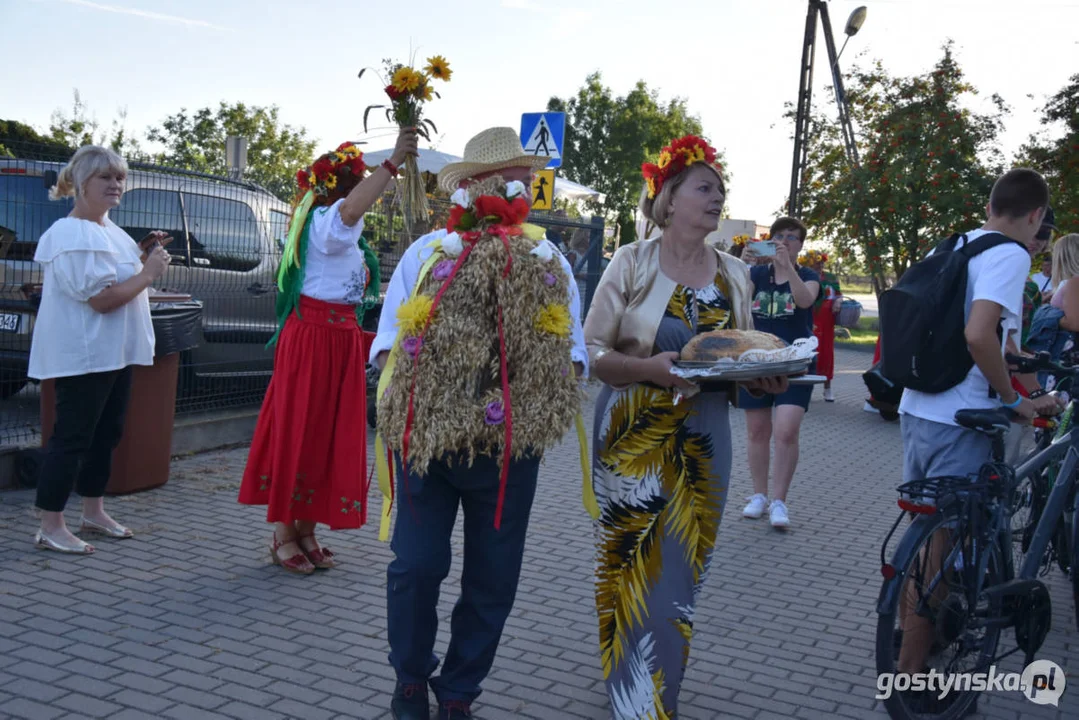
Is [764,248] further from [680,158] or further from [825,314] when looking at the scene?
[825,314]

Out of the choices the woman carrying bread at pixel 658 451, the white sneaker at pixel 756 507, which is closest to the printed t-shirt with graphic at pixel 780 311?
the white sneaker at pixel 756 507

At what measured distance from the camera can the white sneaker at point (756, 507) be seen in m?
7.37

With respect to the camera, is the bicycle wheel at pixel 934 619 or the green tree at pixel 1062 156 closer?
the bicycle wheel at pixel 934 619

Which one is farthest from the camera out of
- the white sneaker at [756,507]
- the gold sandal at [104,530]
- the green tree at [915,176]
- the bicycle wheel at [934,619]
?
the green tree at [915,176]

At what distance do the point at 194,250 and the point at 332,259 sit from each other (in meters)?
3.33

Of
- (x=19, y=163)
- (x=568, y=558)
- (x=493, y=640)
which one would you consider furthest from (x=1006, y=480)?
(x=19, y=163)

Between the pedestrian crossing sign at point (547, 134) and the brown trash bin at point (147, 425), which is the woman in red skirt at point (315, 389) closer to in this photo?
the brown trash bin at point (147, 425)

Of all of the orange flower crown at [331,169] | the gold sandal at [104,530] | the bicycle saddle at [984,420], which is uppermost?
the orange flower crown at [331,169]

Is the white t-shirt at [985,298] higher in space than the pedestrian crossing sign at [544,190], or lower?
lower

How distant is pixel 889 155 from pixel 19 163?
58.2 ft

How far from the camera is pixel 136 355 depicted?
5641 millimetres

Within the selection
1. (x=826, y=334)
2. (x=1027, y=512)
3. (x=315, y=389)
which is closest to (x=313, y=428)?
(x=315, y=389)

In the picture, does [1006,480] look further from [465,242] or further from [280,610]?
[280,610]

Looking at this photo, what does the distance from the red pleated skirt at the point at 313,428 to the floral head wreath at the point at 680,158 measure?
6.91 ft
